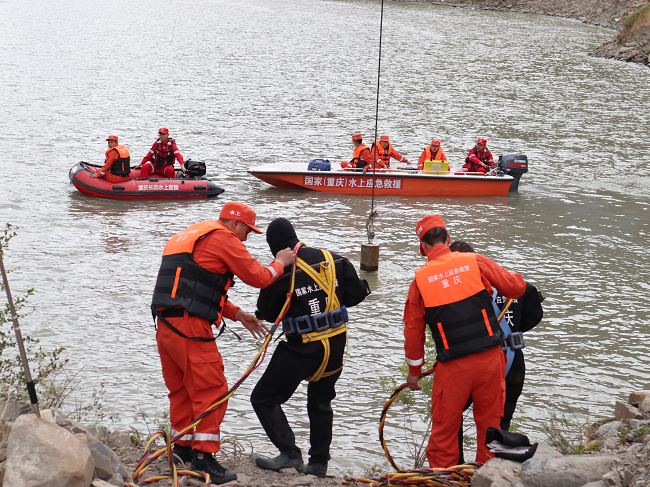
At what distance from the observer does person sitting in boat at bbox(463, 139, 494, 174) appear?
16.0 meters

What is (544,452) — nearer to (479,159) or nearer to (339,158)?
(479,159)

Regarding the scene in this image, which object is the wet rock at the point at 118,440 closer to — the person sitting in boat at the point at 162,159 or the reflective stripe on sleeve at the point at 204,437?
the reflective stripe on sleeve at the point at 204,437

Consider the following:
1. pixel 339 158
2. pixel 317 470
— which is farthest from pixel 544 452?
pixel 339 158

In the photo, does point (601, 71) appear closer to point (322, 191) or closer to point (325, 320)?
point (322, 191)

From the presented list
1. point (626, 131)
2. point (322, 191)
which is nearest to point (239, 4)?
point (626, 131)

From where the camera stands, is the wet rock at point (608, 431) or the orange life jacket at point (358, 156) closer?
the wet rock at point (608, 431)

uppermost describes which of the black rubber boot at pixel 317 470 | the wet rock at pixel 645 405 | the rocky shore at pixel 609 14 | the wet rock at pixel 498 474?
the rocky shore at pixel 609 14

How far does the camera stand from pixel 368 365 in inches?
303

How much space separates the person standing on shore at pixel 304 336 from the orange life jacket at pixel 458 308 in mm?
575

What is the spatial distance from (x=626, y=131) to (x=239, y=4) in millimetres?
49317

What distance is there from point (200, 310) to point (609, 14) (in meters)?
59.6

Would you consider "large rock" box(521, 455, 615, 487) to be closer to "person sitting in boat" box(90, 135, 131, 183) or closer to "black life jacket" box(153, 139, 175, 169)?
"person sitting in boat" box(90, 135, 131, 183)

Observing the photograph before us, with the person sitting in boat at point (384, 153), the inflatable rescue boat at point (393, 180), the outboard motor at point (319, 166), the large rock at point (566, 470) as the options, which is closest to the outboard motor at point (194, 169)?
the inflatable rescue boat at point (393, 180)

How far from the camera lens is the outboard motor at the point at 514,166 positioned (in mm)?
16203
